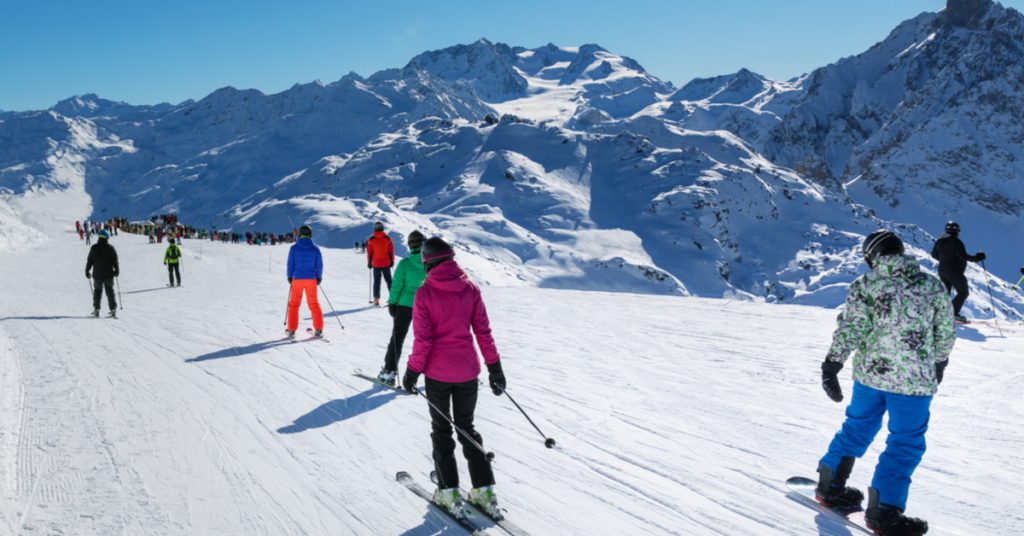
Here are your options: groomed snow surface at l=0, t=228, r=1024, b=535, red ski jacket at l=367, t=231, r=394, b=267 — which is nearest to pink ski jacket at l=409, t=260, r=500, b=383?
groomed snow surface at l=0, t=228, r=1024, b=535

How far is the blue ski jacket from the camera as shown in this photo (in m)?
10.1

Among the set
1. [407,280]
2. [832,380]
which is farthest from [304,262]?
[832,380]

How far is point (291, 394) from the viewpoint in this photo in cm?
752

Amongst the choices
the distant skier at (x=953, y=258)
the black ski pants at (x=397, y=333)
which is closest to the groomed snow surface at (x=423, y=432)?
the black ski pants at (x=397, y=333)

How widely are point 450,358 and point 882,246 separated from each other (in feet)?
10.2

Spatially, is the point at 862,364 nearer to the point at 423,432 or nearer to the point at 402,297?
the point at 423,432

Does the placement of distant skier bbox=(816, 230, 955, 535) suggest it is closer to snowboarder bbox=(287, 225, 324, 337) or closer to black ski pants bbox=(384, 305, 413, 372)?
black ski pants bbox=(384, 305, 413, 372)

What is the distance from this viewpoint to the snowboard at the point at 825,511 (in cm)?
451

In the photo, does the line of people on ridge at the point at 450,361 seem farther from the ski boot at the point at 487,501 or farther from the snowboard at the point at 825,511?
the snowboard at the point at 825,511

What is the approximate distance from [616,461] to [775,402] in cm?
292

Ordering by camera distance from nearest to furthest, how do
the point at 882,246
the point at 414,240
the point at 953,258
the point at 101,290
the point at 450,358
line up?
the point at 882,246, the point at 450,358, the point at 414,240, the point at 953,258, the point at 101,290

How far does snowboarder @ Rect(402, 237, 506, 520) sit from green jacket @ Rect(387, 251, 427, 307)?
3230 millimetres

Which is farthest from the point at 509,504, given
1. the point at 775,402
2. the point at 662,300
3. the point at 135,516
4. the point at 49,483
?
the point at 662,300

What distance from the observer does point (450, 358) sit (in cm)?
442
